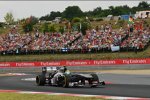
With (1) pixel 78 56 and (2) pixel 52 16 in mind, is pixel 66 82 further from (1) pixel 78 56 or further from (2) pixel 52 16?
(2) pixel 52 16

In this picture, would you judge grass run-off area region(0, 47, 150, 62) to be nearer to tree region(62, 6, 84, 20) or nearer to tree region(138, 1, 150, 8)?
tree region(62, 6, 84, 20)

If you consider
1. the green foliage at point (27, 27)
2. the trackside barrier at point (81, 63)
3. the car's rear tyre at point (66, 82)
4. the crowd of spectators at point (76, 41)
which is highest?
the green foliage at point (27, 27)

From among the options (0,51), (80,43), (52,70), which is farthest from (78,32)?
(52,70)

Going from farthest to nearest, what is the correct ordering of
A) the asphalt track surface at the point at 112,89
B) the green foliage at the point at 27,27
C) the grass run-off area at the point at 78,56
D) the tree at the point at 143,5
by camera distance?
the tree at the point at 143,5, the green foliage at the point at 27,27, the grass run-off area at the point at 78,56, the asphalt track surface at the point at 112,89

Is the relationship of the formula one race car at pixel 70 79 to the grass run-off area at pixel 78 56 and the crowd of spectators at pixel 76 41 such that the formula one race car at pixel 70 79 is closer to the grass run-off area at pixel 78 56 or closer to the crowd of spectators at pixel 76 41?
the grass run-off area at pixel 78 56

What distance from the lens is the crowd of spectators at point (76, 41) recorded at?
137ft

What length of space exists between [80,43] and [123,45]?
595 cm

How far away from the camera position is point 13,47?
166ft

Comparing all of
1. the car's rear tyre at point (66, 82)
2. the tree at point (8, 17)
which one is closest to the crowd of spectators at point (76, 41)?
the car's rear tyre at point (66, 82)

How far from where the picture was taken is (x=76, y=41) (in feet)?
155

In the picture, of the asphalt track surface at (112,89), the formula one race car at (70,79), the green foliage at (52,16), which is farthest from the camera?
the green foliage at (52,16)

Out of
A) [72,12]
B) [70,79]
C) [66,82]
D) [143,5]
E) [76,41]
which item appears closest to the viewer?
[70,79]

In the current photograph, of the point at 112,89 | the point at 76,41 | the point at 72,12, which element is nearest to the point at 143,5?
the point at 72,12

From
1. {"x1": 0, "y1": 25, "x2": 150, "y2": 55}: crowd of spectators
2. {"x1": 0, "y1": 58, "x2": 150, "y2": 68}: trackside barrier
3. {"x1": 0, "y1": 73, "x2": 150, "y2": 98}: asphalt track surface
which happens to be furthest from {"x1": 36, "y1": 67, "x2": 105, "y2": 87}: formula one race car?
{"x1": 0, "y1": 25, "x2": 150, "y2": 55}: crowd of spectators
